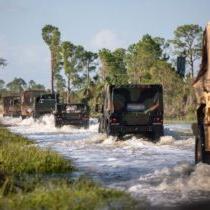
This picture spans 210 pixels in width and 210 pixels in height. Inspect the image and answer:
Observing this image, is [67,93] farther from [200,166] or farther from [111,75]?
[200,166]

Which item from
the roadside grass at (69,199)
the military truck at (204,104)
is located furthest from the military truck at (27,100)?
the roadside grass at (69,199)

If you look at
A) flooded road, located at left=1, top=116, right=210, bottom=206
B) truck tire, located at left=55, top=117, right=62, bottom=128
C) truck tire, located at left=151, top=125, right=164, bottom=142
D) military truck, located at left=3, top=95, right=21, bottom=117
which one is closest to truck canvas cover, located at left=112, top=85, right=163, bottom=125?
truck tire, located at left=151, top=125, right=164, bottom=142

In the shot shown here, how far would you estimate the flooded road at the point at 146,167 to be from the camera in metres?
11.3

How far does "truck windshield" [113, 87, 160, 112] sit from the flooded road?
132 cm

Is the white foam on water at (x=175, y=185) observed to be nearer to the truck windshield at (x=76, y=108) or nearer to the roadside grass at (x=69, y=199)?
the roadside grass at (x=69, y=199)

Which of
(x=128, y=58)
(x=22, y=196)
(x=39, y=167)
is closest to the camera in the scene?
(x=22, y=196)

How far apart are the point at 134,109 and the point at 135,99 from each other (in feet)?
1.26

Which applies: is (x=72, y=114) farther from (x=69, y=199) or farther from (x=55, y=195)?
(x=69, y=199)

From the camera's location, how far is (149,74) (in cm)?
6856

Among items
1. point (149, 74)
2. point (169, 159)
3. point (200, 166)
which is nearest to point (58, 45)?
point (149, 74)

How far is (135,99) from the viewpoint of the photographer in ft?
80.5

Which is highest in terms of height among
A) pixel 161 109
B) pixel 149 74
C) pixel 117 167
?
pixel 149 74

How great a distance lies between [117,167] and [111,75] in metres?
60.8

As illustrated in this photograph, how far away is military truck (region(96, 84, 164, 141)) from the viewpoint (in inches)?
960
